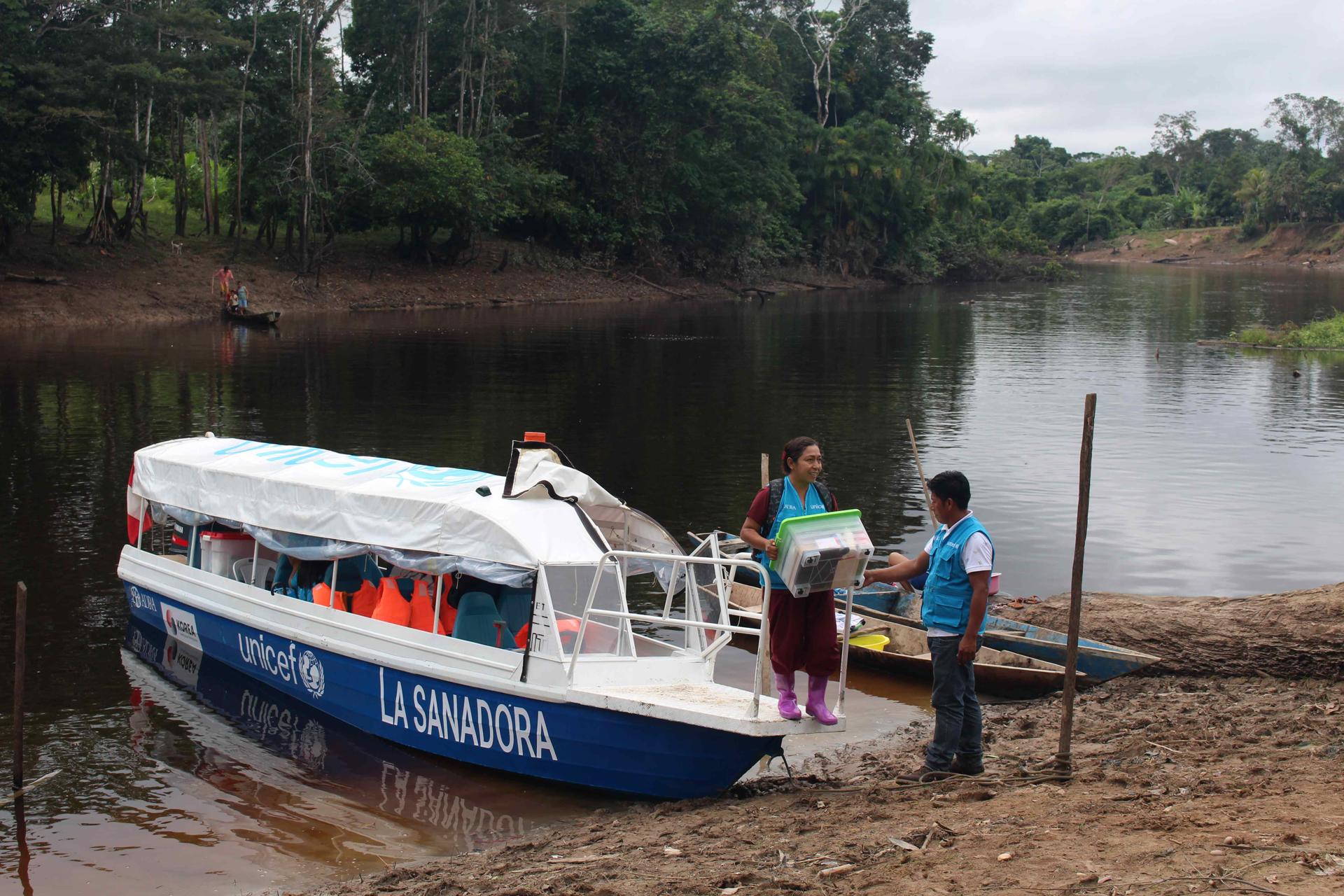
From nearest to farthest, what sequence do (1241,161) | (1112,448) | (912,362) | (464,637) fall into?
(464,637)
(1112,448)
(912,362)
(1241,161)

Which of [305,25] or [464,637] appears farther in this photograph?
[305,25]

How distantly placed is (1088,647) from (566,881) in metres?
6.57

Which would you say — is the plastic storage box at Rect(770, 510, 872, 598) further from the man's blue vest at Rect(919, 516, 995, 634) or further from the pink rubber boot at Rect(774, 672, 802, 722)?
the pink rubber boot at Rect(774, 672, 802, 722)

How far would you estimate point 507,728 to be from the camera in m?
9.32

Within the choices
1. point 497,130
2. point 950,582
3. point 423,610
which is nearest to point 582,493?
point 423,610

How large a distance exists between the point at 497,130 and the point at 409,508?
4879 centimetres

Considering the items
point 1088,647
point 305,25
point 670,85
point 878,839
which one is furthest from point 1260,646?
point 670,85

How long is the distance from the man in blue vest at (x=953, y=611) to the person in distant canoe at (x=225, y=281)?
39.9 metres

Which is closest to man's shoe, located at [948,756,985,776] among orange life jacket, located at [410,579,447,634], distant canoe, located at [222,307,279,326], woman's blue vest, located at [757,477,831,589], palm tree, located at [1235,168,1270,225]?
woman's blue vest, located at [757,477,831,589]

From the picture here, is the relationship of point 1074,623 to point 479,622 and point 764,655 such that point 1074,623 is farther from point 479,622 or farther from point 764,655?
point 479,622

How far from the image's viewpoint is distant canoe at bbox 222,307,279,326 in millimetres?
41344

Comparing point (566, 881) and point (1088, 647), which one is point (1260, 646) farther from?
point (566, 881)

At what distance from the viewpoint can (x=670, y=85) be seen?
59.3 meters

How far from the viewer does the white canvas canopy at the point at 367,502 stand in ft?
31.2
